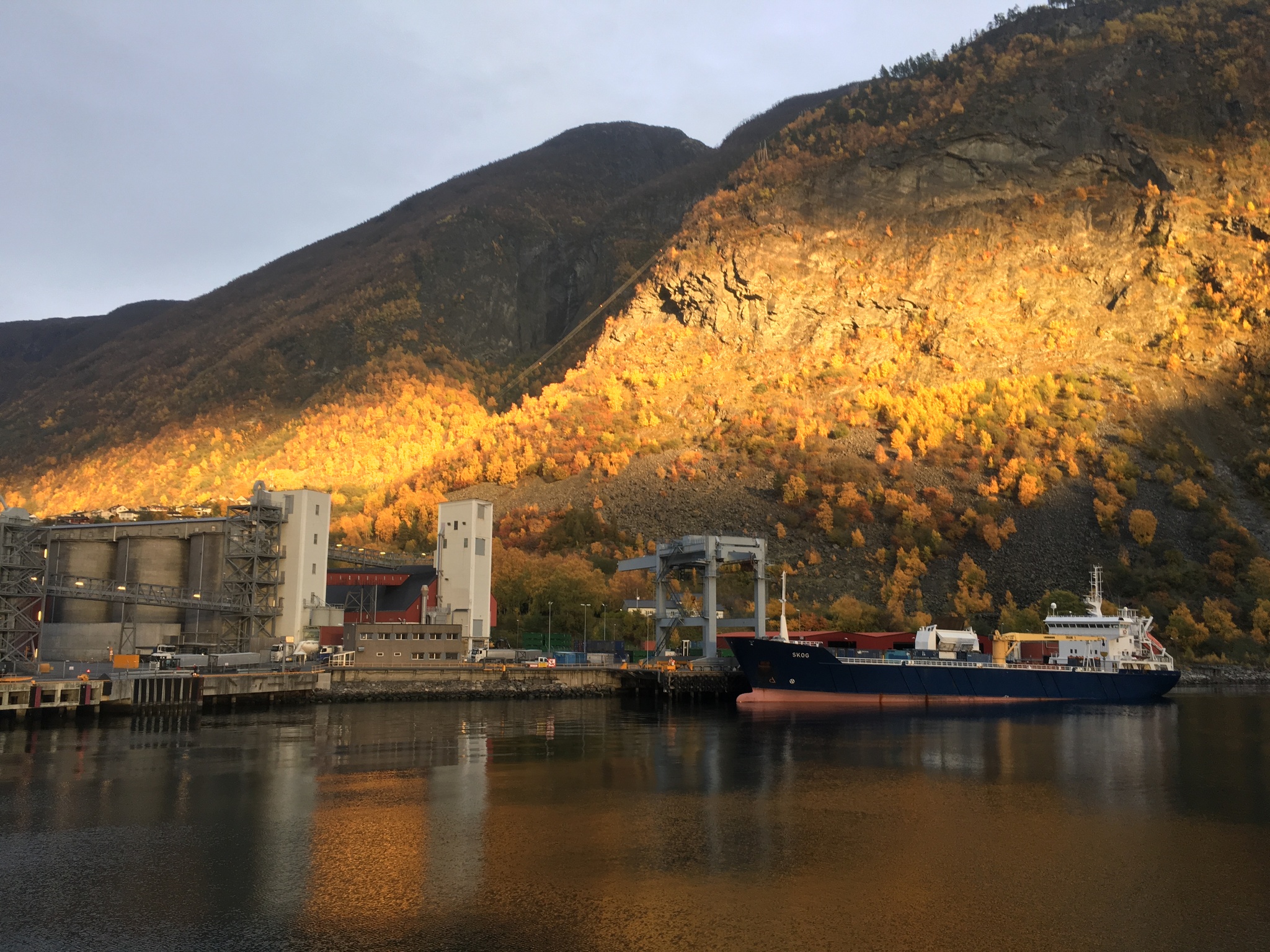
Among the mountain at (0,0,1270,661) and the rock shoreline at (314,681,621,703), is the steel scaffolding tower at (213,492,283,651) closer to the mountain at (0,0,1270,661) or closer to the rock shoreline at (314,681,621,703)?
the rock shoreline at (314,681,621,703)

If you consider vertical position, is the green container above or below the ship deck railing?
above

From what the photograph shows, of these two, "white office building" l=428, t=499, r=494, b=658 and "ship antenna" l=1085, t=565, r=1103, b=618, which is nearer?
"white office building" l=428, t=499, r=494, b=658

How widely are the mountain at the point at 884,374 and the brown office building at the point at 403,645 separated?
17.2 metres

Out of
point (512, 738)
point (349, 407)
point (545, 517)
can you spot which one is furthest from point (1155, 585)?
point (349, 407)

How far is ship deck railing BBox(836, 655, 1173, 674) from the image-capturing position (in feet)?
193

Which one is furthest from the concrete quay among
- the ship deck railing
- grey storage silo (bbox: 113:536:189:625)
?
grey storage silo (bbox: 113:536:189:625)

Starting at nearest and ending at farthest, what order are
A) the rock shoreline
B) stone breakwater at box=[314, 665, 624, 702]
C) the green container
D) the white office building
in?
the rock shoreline < stone breakwater at box=[314, 665, 624, 702] < the white office building < the green container

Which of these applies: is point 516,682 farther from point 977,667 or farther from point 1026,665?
point 1026,665

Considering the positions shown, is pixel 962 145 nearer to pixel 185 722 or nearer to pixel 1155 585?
pixel 1155 585

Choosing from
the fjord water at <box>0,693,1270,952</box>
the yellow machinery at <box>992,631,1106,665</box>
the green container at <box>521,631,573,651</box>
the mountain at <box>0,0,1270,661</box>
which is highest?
the mountain at <box>0,0,1270,661</box>

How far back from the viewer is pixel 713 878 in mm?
18781

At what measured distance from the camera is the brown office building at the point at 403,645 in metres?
57.6

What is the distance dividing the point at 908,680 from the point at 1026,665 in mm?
8928

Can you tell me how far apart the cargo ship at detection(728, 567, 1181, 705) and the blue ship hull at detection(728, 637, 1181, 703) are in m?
0.05
